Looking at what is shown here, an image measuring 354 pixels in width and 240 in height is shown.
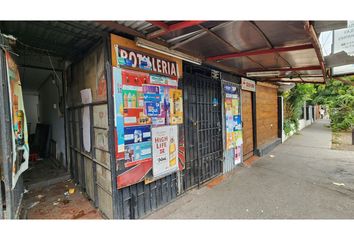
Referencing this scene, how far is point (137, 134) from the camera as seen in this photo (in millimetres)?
2506

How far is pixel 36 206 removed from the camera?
2967 millimetres

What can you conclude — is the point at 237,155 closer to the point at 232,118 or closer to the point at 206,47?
the point at 232,118

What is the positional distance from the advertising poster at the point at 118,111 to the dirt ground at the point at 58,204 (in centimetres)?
124

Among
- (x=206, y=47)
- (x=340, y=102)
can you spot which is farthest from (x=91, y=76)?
(x=340, y=102)

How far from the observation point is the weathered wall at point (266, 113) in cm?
627

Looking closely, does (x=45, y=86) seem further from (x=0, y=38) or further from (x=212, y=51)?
(x=212, y=51)

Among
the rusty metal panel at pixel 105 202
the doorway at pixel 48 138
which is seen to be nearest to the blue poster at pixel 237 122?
the rusty metal panel at pixel 105 202

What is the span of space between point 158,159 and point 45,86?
5.32 m

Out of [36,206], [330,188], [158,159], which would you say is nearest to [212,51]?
[158,159]

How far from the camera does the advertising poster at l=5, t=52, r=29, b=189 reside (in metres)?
1.92

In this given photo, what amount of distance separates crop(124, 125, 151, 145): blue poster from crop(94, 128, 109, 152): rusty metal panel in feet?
0.97

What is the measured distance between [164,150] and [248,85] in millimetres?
3907

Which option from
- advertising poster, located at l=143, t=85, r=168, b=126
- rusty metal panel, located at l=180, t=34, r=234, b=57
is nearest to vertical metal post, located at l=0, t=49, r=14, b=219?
advertising poster, located at l=143, t=85, r=168, b=126

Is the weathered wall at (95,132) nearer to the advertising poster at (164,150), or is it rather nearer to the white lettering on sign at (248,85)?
the advertising poster at (164,150)
